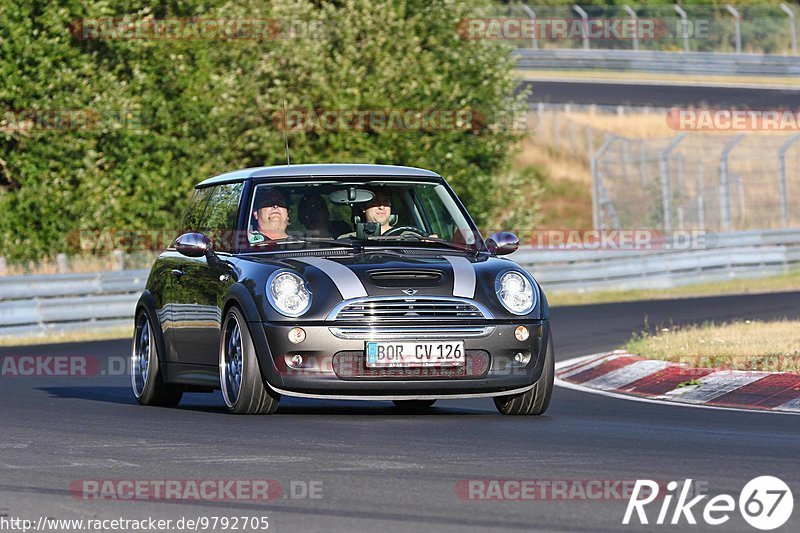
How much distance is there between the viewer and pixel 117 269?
26969 mm

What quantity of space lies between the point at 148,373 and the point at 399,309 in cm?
284

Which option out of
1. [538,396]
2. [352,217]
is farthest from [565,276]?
[538,396]

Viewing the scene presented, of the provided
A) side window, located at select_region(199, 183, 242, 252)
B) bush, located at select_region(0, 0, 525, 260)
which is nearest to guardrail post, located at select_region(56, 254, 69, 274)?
bush, located at select_region(0, 0, 525, 260)

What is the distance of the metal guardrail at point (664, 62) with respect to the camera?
58.4m

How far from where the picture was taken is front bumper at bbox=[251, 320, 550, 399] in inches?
407

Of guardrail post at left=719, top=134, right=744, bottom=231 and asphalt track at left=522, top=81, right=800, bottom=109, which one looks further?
asphalt track at left=522, top=81, right=800, bottom=109

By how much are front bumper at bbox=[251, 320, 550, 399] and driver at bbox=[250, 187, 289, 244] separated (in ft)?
3.56

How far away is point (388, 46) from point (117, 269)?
8.75 metres

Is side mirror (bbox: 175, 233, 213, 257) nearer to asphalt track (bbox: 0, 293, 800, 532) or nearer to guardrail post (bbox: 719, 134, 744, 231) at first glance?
asphalt track (bbox: 0, 293, 800, 532)

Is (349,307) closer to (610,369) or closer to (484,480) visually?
(484,480)

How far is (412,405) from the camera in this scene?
1240 centimetres

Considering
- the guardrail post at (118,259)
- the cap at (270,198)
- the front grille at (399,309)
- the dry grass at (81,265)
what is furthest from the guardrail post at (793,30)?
the front grille at (399,309)

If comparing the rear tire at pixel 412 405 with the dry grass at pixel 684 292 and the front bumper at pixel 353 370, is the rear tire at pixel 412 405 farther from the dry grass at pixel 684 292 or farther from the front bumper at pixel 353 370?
the dry grass at pixel 684 292

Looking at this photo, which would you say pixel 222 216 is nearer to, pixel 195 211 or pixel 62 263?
pixel 195 211
